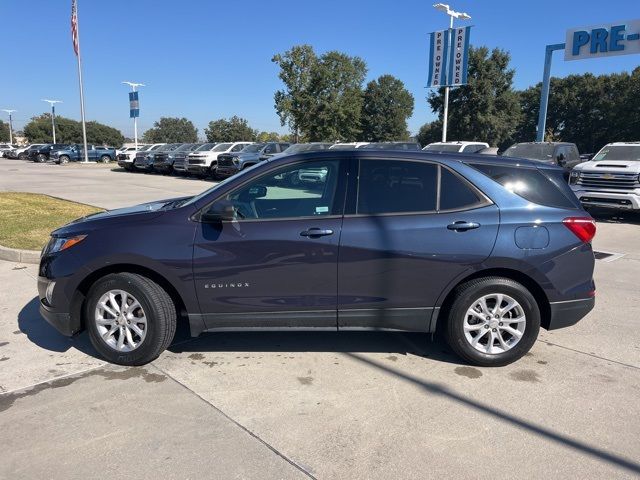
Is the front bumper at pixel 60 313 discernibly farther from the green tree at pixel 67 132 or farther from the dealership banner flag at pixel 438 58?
the green tree at pixel 67 132

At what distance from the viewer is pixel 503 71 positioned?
52438mm

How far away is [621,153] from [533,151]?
280cm

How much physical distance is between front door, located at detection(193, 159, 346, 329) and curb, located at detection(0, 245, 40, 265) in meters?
4.67

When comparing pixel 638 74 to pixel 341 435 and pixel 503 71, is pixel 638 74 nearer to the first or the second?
pixel 503 71

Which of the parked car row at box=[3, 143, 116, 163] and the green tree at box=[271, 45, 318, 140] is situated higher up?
the green tree at box=[271, 45, 318, 140]

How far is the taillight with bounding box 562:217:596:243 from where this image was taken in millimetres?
3938

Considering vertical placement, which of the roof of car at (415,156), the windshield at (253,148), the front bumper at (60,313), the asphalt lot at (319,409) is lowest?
the asphalt lot at (319,409)

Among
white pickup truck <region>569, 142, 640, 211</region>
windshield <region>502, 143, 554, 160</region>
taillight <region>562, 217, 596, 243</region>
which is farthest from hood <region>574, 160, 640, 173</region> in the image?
taillight <region>562, 217, 596, 243</region>

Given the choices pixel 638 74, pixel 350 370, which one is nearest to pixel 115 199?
pixel 350 370

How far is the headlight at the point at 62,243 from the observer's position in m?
3.95

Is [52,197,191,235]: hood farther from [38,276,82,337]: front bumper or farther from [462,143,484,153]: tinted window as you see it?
[462,143,484,153]: tinted window

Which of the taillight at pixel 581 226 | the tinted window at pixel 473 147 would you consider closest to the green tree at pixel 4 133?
the tinted window at pixel 473 147

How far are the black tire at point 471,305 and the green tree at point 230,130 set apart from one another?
116m

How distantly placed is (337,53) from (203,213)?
48154 mm
